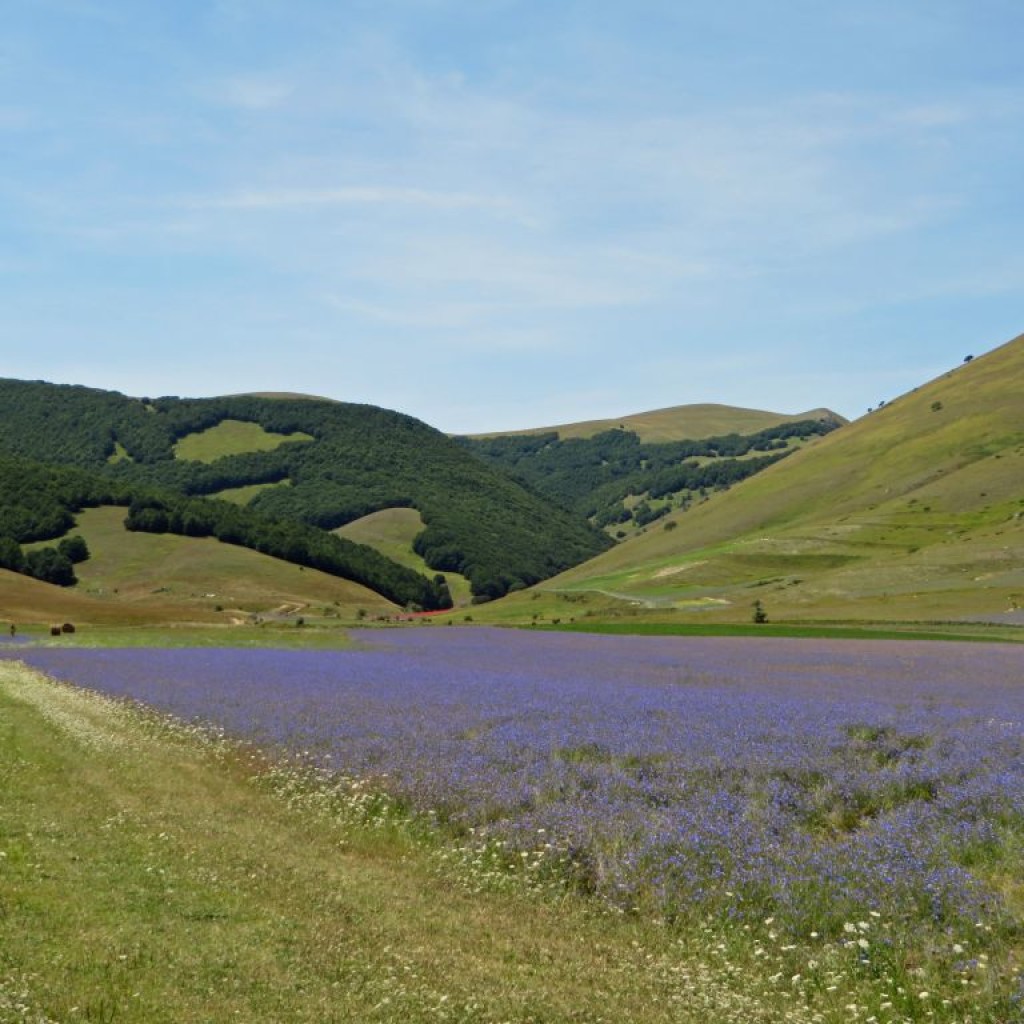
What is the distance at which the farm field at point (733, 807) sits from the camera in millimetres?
8977

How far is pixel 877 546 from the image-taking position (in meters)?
142

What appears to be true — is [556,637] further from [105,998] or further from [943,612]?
[105,998]

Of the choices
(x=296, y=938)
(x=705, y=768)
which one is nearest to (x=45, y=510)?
(x=705, y=768)

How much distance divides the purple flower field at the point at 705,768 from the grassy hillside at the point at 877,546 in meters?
58.9

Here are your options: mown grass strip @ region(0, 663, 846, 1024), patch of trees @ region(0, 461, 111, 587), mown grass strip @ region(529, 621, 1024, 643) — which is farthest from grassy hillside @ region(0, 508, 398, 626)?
mown grass strip @ region(0, 663, 846, 1024)

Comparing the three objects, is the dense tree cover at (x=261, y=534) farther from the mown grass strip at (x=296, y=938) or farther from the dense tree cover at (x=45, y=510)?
the mown grass strip at (x=296, y=938)

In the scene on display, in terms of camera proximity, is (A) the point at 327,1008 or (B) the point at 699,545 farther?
(B) the point at 699,545

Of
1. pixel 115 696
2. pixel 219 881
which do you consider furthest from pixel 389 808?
pixel 115 696

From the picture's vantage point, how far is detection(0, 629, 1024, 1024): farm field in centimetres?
898

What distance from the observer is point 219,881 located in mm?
10953

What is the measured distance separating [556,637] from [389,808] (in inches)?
2162

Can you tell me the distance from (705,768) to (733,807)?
7.15 ft

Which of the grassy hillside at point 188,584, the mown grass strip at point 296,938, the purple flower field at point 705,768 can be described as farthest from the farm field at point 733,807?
the grassy hillside at point 188,584

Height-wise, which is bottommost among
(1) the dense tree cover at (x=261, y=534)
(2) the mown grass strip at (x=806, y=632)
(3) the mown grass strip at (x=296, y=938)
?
(2) the mown grass strip at (x=806, y=632)
